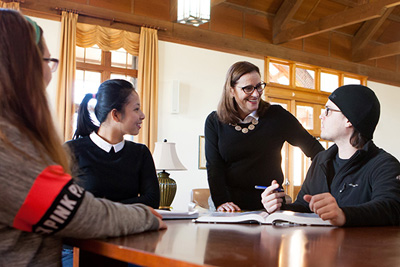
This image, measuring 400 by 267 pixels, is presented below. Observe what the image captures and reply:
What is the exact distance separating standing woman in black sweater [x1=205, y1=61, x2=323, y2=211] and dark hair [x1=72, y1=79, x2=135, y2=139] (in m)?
0.56

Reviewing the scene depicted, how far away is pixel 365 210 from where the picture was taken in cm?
166

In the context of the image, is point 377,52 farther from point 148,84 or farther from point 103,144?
point 103,144

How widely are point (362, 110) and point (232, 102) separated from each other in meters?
0.90

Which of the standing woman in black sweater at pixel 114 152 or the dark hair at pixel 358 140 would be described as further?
the standing woman in black sweater at pixel 114 152

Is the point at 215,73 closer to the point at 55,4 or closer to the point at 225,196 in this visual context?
the point at 55,4

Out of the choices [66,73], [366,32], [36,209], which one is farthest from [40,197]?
[366,32]

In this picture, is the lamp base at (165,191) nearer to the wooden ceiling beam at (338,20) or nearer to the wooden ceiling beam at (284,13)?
the wooden ceiling beam at (338,20)

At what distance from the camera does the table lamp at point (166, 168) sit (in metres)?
4.82

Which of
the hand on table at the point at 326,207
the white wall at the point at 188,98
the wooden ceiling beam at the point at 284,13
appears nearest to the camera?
the hand on table at the point at 326,207

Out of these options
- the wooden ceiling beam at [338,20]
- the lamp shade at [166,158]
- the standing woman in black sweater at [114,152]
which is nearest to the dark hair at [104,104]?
the standing woman in black sweater at [114,152]

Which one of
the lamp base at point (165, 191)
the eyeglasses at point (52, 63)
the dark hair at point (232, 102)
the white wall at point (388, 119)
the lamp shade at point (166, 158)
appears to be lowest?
the lamp base at point (165, 191)

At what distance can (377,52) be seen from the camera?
980 centimetres

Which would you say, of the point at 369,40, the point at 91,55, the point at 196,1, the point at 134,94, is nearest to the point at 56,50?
the point at 91,55

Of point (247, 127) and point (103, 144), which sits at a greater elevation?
point (247, 127)
